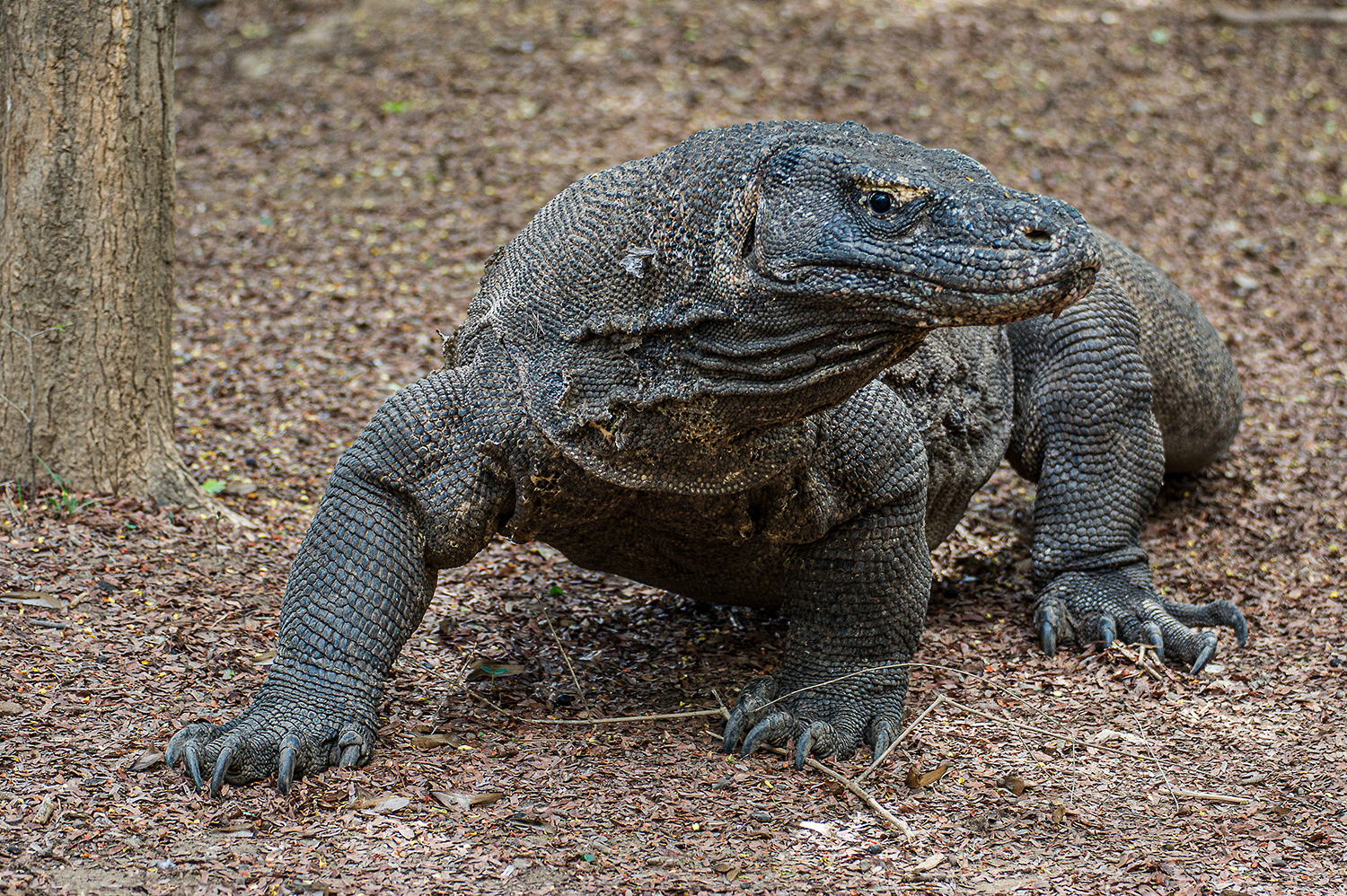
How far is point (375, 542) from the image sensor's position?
418 centimetres

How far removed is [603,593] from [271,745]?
2.30 m

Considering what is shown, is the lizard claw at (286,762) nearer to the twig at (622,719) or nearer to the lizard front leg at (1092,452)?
the twig at (622,719)

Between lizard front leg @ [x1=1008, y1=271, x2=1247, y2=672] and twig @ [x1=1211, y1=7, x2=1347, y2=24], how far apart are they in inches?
379

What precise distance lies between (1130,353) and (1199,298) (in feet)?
13.7

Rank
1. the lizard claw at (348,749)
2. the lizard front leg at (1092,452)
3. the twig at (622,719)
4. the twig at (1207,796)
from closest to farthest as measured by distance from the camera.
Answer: the lizard claw at (348,749) < the twig at (1207,796) < the twig at (622,719) < the lizard front leg at (1092,452)

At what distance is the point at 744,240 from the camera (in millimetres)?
3635

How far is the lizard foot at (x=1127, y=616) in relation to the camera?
5.57 metres

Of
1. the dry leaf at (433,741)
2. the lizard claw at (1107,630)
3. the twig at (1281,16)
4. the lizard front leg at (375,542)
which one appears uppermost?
the twig at (1281,16)

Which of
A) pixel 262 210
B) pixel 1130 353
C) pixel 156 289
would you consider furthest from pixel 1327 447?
pixel 262 210

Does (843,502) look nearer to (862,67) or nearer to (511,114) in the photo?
(511,114)

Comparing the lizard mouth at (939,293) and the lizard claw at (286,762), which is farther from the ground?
the lizard mouth at (939,293)

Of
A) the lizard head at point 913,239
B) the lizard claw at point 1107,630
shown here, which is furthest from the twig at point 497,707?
the lizard claw at point 1107,630

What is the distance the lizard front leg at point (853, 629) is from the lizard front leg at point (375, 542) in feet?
3.70

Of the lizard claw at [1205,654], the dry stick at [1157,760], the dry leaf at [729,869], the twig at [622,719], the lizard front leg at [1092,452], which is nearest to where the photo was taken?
the dry leaf at [729,869]
